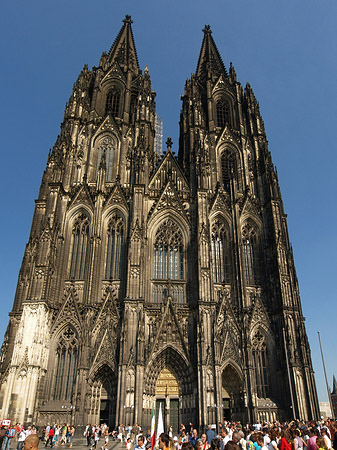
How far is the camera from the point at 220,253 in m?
32.0

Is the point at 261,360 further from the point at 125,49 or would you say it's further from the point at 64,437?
the point at 125,49

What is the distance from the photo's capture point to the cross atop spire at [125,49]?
144ft

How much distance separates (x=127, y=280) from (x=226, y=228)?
10231 millimetres

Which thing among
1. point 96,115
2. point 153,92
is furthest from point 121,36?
point 96,115

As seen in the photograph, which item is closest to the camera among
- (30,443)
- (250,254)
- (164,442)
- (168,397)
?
(30,443)

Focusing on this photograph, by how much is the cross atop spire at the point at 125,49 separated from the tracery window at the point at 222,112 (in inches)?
433

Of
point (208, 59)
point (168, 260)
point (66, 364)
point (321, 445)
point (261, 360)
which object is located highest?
point (208, 59)

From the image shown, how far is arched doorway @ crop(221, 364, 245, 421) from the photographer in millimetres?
26094

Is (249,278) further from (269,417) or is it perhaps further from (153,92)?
(153,92)

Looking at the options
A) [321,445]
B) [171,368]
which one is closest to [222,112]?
[171,368]

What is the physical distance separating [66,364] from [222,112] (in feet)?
95.5

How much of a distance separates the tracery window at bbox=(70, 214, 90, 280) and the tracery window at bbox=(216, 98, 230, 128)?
17881 millimetres

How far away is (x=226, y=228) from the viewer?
32.9m

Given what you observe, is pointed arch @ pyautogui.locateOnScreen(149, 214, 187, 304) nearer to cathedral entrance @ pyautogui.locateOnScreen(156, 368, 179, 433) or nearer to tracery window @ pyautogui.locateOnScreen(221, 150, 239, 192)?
cathedral entrance @ pyautogui.locateOnScreen(156, 368, 179, 433)
